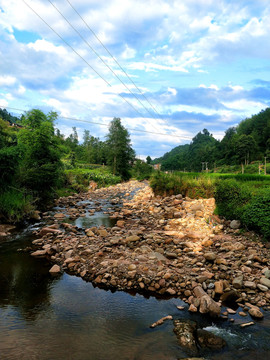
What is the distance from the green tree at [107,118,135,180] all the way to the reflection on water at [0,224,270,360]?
42.5 meters

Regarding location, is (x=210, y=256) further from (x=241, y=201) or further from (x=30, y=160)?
(x=30, y=160)

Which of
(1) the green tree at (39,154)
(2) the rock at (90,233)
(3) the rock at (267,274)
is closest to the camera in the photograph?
(3) the rock at (267,274)

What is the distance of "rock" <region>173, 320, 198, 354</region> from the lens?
4629 mm

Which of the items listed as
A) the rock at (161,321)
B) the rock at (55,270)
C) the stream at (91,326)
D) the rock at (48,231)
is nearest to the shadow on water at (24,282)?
the stream at (91,326)

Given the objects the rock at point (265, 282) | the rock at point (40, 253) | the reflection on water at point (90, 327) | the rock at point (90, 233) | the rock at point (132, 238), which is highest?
the rock at point (132, 238)

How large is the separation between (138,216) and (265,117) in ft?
293

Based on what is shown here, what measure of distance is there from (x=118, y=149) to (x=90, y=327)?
1780 inches

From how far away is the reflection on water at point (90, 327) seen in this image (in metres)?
4.51

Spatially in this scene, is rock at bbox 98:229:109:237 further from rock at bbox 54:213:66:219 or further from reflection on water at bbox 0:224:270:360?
rock at bbox 54:213:66:219

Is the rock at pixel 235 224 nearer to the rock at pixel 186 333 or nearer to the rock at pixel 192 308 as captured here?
the rock at pixel 192 308

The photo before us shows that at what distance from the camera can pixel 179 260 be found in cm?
805

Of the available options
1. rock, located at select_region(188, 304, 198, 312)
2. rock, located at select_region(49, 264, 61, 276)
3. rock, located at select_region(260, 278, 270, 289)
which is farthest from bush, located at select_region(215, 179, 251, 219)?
rock, located at select_region(49, 264, 61, 276)

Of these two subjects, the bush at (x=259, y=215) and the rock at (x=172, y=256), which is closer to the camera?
the rock at (x=172, y=256)

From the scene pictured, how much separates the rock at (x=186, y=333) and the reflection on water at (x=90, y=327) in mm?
122
